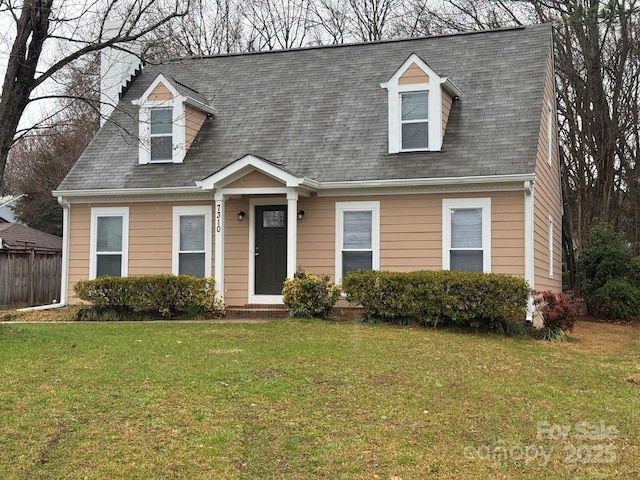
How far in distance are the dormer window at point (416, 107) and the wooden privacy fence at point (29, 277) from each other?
34.5 feet

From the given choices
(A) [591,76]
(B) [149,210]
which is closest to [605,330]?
(A) [591,76]

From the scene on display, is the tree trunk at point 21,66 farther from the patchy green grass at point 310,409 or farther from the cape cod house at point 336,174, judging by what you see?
the patchy green grass at point 310,409

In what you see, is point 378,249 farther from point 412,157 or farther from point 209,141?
point 209,141

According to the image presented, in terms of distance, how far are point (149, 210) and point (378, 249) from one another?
520 cm

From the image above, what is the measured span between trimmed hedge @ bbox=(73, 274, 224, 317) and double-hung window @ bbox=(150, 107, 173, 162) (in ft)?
10.6

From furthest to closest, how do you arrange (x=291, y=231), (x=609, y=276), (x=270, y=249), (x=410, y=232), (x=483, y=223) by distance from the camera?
(x=609, y=276) → (x=270, y=249) → (x=410, y=232) → (x=291, y=231) → (x=483, y=223)

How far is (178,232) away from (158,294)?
74.5 inches

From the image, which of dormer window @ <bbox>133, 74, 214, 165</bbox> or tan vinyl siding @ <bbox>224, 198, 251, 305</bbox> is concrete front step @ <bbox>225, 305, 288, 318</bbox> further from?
dormer window @ <bbox>133, 74, 214, 165</bbox>

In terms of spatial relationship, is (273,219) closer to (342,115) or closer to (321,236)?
(321,236)

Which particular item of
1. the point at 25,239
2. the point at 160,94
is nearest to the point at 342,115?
the point at 160,94

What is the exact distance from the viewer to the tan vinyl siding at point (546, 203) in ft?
44.6

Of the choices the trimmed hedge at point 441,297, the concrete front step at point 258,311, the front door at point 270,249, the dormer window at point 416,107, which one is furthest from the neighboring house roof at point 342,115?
the concrete front step at point 258,311

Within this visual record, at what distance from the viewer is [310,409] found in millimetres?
6145

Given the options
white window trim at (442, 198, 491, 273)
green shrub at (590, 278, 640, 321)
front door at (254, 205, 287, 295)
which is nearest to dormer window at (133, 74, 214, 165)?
front door at (254, 205, 287, 295)
